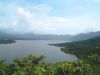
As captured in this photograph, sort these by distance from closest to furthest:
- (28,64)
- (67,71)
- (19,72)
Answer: (19,72)
(67,71)
(28,64)

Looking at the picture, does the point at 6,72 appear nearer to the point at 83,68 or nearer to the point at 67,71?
the point at 67,71

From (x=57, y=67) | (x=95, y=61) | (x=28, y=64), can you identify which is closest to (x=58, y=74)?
(x=57, y=67)

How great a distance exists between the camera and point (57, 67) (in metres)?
79.9

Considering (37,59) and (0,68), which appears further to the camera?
(37,59)

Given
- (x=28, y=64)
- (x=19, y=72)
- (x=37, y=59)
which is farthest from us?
(x=37, y=59)

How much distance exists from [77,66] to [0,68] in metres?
27.5

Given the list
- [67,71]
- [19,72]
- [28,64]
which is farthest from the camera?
[28,64]

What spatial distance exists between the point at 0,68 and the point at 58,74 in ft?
66.3

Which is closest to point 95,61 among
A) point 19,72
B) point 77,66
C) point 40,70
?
point 77,66

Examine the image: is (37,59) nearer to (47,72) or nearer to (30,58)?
(30,58)

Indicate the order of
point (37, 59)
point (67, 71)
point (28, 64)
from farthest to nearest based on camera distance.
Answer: point (37, 59) < point (28, 64) < point (67, 71)

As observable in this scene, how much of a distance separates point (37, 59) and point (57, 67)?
637 inches

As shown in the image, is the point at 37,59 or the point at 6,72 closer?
the point at 6,72

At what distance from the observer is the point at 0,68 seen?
79438 mm
